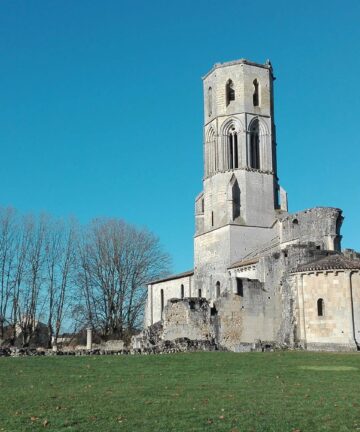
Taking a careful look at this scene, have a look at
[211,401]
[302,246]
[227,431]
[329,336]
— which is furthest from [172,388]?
[302,246]

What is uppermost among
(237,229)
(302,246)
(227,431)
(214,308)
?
(237,229)

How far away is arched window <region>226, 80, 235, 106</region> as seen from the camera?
181ft

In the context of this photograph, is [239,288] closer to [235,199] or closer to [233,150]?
[235,199]

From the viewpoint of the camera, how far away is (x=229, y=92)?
2194 inches

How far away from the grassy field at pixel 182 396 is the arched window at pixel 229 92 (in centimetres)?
3558

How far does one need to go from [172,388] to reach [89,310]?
39.9 m

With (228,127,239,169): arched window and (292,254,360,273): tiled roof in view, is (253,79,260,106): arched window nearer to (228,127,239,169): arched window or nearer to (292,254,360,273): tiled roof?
(228,127,239,169): arched window

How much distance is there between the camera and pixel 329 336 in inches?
1341

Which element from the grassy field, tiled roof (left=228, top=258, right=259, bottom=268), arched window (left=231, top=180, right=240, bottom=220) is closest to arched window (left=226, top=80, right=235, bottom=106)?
arched window (left=231, top=180, right=240, bottom=220)

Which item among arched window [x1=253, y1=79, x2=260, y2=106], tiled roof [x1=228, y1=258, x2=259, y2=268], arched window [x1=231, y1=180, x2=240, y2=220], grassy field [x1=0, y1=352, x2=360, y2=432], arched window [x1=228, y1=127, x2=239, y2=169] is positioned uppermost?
arched window [x1=253, y1=79, x2=260, y2=106]

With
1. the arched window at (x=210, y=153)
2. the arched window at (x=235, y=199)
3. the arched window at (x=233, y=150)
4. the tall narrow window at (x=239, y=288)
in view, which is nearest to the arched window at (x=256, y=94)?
the arched window at (x=233, y=150)

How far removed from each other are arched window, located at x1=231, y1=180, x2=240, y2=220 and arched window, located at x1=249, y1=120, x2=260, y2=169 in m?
2.87

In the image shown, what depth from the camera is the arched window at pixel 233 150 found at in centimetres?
5403

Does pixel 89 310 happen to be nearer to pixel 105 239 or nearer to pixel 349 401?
pixel 105 239
